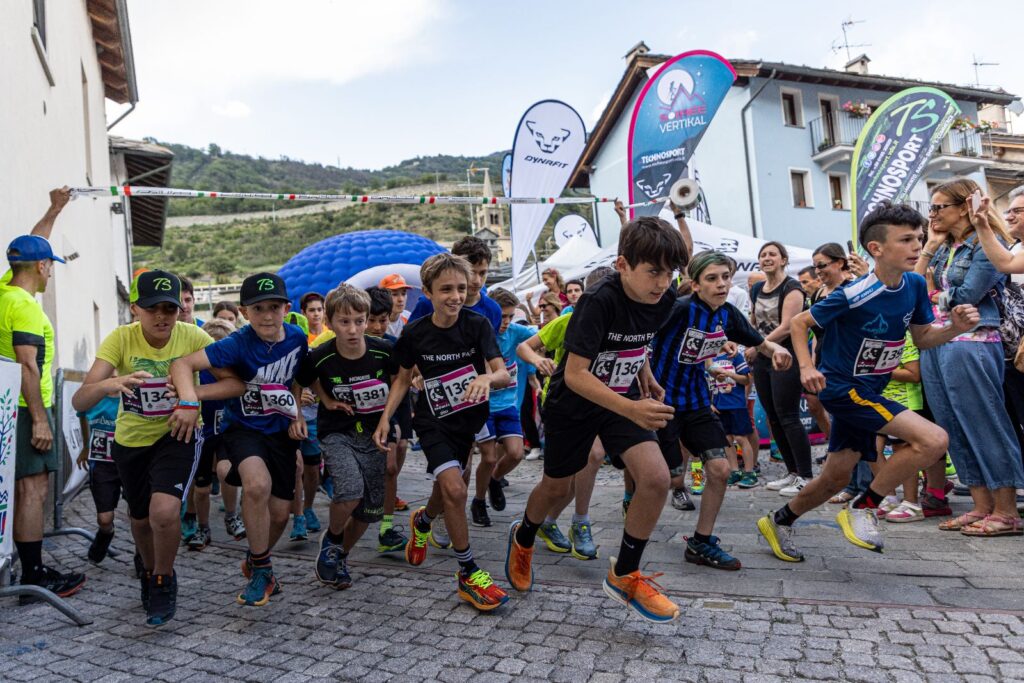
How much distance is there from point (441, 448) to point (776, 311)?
3.83 metres

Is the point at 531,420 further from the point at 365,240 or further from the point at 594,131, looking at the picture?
the point at 594,131

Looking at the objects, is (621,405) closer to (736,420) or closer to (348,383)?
(348,383)

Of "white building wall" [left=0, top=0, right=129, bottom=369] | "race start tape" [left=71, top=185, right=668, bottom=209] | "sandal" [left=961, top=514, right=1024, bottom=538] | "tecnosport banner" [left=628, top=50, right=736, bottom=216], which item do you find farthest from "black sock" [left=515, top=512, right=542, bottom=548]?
"tecnosport banner" [left=628, top=50, right=736, bottom=216]

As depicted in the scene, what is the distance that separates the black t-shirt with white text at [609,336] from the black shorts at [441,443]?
0.65 m

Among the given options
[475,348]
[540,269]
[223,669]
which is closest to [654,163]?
[540,269]

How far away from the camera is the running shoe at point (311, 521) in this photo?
6129mm

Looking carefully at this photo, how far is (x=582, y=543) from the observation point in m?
4.73

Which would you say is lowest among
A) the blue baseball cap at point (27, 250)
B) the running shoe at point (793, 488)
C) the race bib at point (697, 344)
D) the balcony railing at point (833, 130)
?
the running shoe at point (793, 488)

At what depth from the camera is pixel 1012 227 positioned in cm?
487

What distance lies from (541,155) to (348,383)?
32.4ft

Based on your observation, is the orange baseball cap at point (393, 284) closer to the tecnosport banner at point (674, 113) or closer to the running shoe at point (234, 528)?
the running shoe at point (234, 528)

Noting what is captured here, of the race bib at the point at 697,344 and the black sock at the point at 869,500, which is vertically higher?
the race bib at the point at 697,344

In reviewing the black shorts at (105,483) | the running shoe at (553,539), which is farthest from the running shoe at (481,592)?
the black shorts at (105,483)

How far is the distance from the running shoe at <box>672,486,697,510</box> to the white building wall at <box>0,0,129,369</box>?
5801mm
